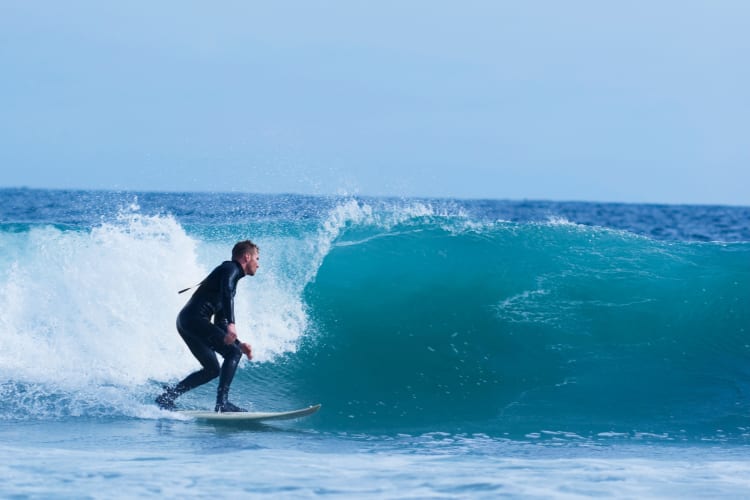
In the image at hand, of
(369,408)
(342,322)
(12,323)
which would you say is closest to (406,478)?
(369,408)

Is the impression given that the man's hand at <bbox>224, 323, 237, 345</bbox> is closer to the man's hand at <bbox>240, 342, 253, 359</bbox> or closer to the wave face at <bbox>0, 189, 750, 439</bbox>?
the man's hand at <bbox>240, 342, 253, 359</bbox>

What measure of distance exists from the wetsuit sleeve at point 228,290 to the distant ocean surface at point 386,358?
0.89 metres

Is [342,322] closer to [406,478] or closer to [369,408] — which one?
[369,408]

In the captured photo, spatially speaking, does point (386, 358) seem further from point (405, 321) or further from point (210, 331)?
point (210, 331)

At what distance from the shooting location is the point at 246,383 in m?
8.55

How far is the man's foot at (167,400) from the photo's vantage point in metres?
7.09

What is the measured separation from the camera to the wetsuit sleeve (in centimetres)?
673

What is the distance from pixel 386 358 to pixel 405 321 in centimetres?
109

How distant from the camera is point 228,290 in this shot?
6.73 metres

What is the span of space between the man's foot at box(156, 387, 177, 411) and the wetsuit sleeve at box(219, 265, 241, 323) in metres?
0.84

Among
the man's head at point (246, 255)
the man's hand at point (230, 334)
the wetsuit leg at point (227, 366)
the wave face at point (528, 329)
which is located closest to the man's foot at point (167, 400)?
the wetsuit leg at point (227, 366)

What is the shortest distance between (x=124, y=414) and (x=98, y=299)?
2417 millimetres

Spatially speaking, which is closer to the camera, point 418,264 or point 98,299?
point 98,299

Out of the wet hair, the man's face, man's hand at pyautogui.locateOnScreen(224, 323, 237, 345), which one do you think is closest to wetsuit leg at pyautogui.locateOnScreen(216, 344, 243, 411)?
man's hand at pyautogui.locateOnScreen(224, 323, 237, 345)
